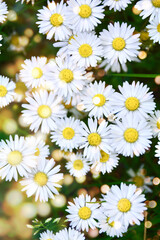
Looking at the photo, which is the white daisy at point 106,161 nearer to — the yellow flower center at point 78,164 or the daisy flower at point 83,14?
the yellow flower center at point 78,164

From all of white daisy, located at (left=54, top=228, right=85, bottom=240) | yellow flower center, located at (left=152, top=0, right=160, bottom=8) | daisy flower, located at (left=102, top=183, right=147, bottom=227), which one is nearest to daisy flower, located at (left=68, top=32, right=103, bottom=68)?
yellow flower center, located at (left=152, top=0, right=160, bottom=8)

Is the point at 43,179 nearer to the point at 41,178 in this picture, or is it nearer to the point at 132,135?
the point at 41,178

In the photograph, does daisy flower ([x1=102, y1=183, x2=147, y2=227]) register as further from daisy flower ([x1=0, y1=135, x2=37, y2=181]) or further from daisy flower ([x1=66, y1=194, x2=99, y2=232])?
daisy flower ([x1=0, y1=135, x2=37, y2=181])

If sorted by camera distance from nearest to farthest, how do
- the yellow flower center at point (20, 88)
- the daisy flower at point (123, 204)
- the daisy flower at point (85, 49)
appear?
1. the daisy flower at point (123, 204)
2. the daisy flower at point (85, 49)
3. the yellow flower center at point (20, 88)

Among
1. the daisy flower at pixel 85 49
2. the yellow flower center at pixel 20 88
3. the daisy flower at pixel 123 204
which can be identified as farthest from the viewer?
the yellow flower center at pixel 20 88

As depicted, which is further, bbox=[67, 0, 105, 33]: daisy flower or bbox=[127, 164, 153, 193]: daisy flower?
bbox=[127, 164, 153, 193]: daisy flower

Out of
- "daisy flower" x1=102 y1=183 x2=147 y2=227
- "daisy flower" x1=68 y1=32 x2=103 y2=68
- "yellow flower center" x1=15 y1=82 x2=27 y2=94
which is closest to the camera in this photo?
"daisy flower" x1=102 y1=183 x2=147 y2=227

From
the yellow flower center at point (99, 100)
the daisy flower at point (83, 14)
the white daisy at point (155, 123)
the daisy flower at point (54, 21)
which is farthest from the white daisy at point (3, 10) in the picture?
the white daisy at point (155, 123)
